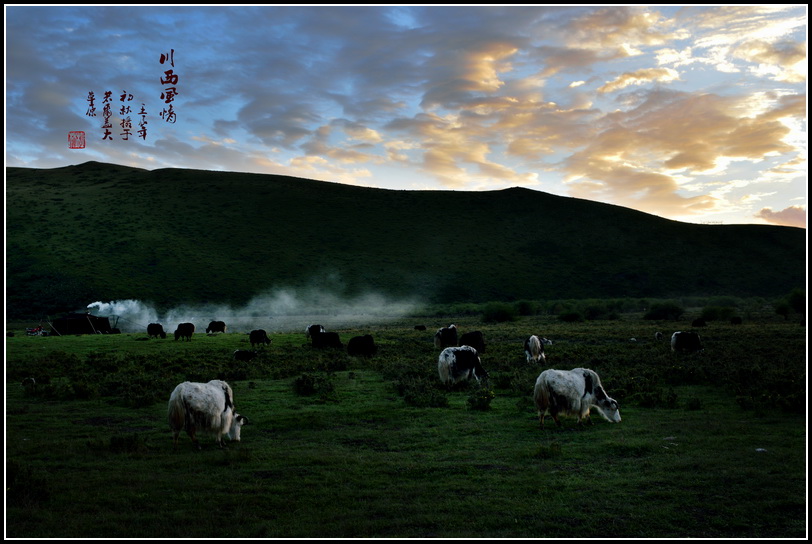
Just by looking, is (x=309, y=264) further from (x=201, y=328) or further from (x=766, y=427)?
(x=766, y=427)

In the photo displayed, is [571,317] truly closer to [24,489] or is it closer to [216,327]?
[216,327]

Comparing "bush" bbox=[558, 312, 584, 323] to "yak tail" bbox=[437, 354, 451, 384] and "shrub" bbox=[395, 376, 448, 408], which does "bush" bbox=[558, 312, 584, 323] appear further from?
"yak tail" bbox=[437, 354, 451, 384]

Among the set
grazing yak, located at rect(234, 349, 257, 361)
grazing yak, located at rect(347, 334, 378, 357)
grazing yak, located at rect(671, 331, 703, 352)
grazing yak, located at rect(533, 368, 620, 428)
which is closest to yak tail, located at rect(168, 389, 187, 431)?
grazing yak, located at rect(533, 368, 620, 428)

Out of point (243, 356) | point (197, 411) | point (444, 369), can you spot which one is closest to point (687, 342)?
point (444, 369)

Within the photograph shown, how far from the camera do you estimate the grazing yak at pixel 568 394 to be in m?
14.3

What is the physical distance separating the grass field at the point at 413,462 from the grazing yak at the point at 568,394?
0.43 metres

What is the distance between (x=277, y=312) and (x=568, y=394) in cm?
7608

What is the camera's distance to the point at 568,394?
566 inches

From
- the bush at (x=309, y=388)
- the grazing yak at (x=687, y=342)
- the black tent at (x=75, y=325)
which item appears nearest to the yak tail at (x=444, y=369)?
the bush at (x=309, y=388)

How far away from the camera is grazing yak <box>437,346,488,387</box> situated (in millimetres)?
21328

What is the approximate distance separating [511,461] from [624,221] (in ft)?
440

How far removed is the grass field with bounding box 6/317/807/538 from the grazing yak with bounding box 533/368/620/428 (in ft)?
1.42

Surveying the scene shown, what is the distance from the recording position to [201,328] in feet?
207

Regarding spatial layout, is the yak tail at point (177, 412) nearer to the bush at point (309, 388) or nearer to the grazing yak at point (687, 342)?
the bush at point (309, 388)
